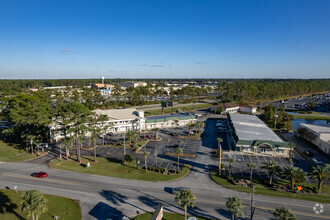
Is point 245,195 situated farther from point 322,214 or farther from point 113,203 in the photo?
point 113,203

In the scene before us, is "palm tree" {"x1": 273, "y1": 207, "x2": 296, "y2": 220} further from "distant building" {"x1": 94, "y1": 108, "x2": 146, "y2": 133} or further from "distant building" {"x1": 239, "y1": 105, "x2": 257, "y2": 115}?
"distant building" {"x1": 239, "y1": 105, "x2": 257, "y2": 115}

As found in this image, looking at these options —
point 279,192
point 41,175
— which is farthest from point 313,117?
point 41,175

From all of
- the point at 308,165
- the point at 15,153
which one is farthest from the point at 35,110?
the point at 308,165

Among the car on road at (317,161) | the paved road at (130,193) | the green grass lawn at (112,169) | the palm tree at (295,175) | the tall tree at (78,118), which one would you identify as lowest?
the paved road at (130,193)

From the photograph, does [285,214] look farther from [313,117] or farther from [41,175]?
[313,117]

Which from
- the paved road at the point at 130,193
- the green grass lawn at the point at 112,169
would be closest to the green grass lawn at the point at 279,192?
the paved road at the point at 130,193

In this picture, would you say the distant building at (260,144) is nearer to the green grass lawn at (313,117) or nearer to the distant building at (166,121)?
the distant building at (166,121)
